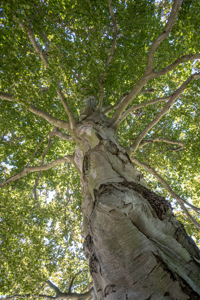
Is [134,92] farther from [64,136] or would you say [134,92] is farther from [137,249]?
[137,249]

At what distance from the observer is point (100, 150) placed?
361cm

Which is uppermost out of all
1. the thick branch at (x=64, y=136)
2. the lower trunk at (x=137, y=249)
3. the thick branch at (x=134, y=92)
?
the thick branch at (x=64, y=136)

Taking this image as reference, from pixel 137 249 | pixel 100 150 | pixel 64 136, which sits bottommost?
pixel 137 249

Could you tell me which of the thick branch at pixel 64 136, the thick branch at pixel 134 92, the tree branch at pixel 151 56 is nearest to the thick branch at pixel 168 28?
the tree branch at pixel 151 56

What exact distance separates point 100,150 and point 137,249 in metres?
2.12

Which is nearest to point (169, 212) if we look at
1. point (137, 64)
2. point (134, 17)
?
point (137, 64)

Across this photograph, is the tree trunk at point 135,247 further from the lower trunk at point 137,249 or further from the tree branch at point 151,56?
the tree branch at point 151,56

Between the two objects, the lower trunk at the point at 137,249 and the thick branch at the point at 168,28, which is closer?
the lower trunk at the point at 137,249

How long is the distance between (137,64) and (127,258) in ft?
24.5

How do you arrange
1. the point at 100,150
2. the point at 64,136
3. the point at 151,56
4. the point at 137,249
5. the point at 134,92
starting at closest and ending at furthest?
the point at 137,249
the point at 100,150
the point at 151,56
the point at 134,92
the point at 64,136

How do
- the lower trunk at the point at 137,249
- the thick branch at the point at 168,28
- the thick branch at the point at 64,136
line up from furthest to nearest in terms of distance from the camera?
the thick branch at the point at 64,136 < the thick branch at the point at 168,28 < the lower trunk at the point at 137,249

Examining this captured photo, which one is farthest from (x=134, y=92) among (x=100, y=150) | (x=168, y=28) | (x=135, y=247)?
(x=135, y=247)

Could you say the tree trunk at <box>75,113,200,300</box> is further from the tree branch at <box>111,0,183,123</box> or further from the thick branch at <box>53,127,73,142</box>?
the tree branch at <box>111,0,183,123</box>

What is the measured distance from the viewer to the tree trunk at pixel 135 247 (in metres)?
1.54
